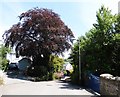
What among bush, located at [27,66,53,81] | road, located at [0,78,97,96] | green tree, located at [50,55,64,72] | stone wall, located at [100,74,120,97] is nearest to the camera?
stone wall, located at [100,74,120,97]

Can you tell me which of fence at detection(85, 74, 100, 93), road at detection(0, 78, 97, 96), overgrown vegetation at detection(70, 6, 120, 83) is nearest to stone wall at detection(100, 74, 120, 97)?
road at detection(0, 78, 97, 96)

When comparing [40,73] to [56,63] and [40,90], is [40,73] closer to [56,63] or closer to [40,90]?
[56,63]

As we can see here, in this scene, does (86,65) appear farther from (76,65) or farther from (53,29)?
(53,29)

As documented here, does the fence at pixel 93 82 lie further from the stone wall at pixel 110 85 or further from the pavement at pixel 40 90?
the stone wall at pixel 110 85

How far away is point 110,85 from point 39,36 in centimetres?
2473

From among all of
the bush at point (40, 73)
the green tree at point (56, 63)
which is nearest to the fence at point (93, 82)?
the bush at point (40, 73)

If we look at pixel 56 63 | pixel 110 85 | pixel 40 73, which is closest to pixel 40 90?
pixel 110 85

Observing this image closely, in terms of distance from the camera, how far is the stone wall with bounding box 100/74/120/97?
1635 centimetres

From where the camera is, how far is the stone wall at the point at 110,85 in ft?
53.6

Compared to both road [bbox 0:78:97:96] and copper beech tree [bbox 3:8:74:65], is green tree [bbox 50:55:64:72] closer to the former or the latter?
copper beech tree [bbox 3:8:74:65]

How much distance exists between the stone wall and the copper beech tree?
70.3ft

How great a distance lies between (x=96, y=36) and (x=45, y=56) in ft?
51.3

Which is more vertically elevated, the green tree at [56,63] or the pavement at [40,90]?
the green tree at [56,63]

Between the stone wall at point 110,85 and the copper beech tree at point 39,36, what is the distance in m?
21.4
